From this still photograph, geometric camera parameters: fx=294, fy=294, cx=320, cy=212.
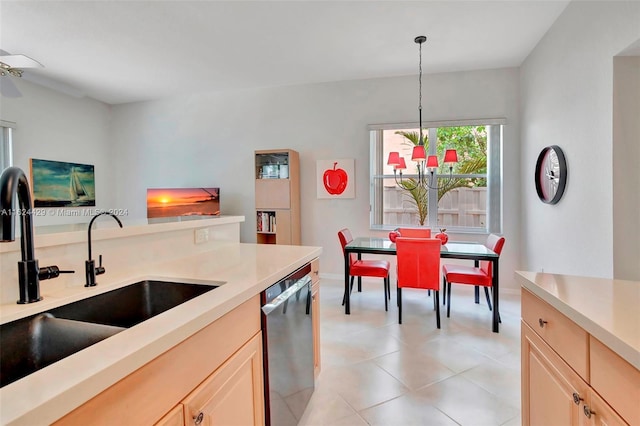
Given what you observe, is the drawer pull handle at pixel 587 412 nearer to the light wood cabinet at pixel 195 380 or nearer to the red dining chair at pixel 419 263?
the light wood cabinet at pixel 195 380

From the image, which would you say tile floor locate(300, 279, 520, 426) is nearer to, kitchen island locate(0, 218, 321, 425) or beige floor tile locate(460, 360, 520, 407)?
beige floor tile locate(460, 360, 520, 407)

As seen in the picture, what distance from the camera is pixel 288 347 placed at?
4.59 feet

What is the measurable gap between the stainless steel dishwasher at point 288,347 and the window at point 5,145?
4707 millimetres

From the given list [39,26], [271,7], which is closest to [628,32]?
[271,7]

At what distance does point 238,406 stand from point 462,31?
12.0 ft

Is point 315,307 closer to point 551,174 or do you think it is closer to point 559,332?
point 559,332

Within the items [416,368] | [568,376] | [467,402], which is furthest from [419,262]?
[568,376]

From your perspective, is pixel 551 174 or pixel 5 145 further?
pixel 5 145

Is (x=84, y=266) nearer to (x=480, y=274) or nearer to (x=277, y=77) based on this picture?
(x=480, y=274)

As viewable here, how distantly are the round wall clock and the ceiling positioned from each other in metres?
1.27

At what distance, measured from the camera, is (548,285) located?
1.13m

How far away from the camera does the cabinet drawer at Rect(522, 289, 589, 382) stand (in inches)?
34.4

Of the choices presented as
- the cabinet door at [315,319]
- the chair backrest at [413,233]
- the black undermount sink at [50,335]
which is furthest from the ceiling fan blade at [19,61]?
the chair backrest at [413,233]

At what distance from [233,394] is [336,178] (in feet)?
11.9
